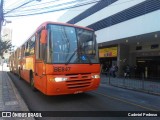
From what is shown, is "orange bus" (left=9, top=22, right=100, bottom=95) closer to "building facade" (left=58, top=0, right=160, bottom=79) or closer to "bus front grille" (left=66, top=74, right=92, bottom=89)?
"bus front grille" (left=66, top=74, right=92, bottom=89)

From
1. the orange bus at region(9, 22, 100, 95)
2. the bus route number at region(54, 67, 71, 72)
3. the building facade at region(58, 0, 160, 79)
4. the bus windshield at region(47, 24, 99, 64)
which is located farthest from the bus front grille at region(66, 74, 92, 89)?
the building facade at region(58, 0, 160, 79)

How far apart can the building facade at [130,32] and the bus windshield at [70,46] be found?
9.82 m

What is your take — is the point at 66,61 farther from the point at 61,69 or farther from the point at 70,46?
the point at 70,46

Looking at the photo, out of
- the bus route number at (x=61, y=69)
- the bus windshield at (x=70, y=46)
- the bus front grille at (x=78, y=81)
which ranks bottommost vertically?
the bus front grille at (x=78, y=81)

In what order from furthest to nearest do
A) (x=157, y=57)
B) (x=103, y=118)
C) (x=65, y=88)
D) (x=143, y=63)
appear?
(x=143, y=63), (x=157, y=57), (x=65, y=88), (x=103, y=118)

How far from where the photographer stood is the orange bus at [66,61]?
9.02 meters

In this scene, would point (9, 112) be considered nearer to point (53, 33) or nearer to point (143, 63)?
point (53, 33)

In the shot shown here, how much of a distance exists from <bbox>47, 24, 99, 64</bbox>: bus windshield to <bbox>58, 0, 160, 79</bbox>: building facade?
32.2 feet

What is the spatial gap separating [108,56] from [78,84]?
2335cm

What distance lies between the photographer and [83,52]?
9.77 metres

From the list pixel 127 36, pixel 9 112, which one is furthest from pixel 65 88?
pixel 127 36

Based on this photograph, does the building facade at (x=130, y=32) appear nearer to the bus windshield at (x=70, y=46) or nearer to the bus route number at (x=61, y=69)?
the bus windshield at (x=70, y=46)

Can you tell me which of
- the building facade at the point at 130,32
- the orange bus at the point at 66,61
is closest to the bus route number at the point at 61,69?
the orange bus at the point at 66,61

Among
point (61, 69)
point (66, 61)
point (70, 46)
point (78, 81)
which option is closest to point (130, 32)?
point (70, 46)
